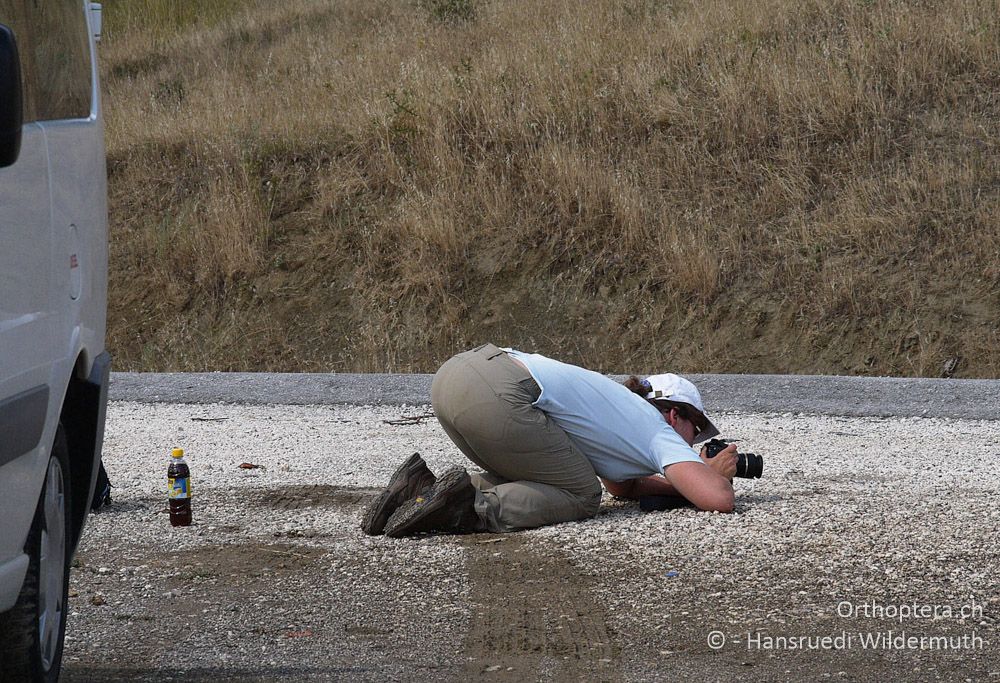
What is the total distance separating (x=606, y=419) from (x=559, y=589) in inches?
42.9

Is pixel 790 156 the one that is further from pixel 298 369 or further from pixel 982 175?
pixel 298 369

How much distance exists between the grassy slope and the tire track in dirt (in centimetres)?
662

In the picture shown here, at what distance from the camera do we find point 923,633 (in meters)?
4.07

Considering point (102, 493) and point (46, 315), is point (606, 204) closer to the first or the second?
point (102, 493)

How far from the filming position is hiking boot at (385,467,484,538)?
5.26 metres

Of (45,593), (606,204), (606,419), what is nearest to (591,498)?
(606,419)

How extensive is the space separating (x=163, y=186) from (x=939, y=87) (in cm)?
912

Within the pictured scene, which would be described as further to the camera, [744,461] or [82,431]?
[744,461]

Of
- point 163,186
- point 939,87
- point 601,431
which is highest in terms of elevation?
point 939,87

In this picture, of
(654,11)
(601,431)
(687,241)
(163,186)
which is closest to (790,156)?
(687,241)

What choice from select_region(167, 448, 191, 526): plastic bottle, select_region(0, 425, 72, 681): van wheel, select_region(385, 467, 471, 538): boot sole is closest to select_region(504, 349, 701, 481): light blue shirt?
select_region(385, 467, 471, 538): boot sole

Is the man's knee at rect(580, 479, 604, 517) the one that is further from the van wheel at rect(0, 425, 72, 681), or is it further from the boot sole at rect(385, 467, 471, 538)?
the van wheel at rect(0, 425, 72, 681)

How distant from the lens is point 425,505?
526 centimetres

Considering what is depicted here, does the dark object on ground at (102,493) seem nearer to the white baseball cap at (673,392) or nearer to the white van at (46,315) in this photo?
the white van at (46,315)
